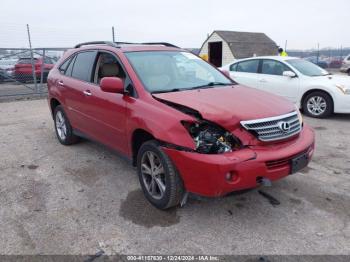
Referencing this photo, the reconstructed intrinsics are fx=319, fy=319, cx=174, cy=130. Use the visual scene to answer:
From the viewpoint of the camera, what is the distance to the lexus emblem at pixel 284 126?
319cm

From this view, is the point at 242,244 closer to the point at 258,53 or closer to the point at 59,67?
the point at 59,67

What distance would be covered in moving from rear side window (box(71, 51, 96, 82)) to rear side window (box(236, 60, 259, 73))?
5.23 m

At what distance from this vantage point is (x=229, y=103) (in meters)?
3.30

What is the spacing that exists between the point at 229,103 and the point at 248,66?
19.7 feet

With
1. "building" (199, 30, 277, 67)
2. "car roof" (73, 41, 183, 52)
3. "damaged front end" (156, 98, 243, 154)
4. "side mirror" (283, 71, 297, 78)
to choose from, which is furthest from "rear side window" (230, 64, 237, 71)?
"building" (199, 30, 277, 67)

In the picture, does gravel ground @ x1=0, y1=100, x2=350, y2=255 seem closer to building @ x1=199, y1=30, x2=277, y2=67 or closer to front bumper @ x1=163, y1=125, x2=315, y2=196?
front bumper @ x1=163, y1=125, x2=315, y2=196

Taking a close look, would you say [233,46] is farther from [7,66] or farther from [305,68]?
[7,66]

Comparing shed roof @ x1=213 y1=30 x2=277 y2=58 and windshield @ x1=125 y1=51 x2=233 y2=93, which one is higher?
shed roof @ x1=213 y1=30 x2=277 y2=58

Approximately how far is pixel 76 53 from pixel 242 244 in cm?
396

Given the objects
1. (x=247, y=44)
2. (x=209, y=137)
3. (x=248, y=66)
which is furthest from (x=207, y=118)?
(x=247, y=44)

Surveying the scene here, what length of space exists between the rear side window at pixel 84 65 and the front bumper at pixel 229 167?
2.22m

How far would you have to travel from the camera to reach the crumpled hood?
3.05 meters

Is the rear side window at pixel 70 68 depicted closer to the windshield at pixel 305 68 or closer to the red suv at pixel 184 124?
the red suv at pixel 184 124

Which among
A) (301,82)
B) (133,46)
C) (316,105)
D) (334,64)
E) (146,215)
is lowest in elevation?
(146,215)
